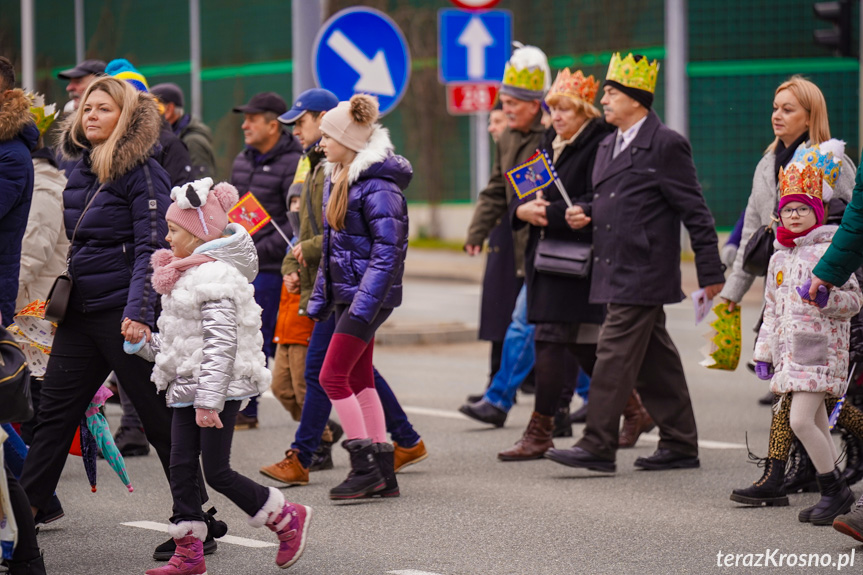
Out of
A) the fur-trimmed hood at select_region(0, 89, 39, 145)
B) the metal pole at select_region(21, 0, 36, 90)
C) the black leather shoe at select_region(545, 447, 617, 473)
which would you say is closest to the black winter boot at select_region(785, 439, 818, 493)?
the black leather shoe at select_region(545, 447, 617, 473)

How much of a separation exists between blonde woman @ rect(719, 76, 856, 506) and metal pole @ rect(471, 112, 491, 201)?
18596 millimetres

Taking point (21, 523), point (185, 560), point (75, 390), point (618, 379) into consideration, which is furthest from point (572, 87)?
point (21, 523)

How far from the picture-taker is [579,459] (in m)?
7.46

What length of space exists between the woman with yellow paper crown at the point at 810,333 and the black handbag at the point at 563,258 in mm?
1618

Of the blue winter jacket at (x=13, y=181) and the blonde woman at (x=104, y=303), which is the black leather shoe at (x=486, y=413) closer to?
the blonde woman at (x=104, y=303)

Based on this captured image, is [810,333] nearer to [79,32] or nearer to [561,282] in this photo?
[561,282]

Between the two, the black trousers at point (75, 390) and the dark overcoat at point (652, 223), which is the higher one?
the dark overcoat at point (652, 223)

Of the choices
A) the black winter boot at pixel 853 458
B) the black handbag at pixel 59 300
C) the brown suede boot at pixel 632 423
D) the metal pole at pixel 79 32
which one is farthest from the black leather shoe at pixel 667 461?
the metal pole at pixel 79 32

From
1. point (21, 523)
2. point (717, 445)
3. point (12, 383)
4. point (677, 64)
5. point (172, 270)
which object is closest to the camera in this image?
point (12, 383)

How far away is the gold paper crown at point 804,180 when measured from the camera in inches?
255

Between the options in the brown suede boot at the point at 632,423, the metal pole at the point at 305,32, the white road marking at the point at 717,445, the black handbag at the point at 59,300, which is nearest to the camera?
the black handbag at the point at 59,300

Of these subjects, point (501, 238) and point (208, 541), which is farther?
point (501, 238)

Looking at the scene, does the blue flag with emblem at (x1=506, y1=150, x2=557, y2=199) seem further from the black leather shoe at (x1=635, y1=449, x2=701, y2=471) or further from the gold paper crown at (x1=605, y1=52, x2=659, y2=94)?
the black leather shoe at (x1=635, y1=449, x2=701, y2=471)

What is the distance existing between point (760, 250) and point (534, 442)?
184 cm
